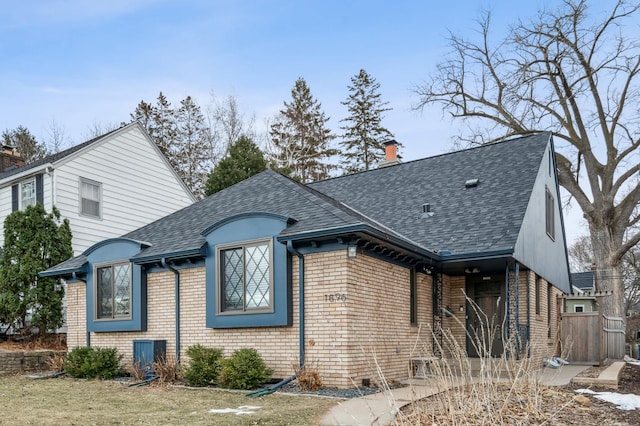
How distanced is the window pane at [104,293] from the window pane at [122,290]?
20 centimetres

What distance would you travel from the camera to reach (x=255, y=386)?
8.88 m

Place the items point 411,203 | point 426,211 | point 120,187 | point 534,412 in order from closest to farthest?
point 534,412 < point 426,211 < point 411,203 < point 120,187

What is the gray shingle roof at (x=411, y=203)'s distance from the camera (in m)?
10.6

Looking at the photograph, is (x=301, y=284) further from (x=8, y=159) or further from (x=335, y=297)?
(x=8, y=159)

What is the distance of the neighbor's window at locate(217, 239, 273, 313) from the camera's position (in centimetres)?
948

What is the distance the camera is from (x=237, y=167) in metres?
22.1

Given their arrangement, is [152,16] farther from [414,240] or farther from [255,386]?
[255,386]

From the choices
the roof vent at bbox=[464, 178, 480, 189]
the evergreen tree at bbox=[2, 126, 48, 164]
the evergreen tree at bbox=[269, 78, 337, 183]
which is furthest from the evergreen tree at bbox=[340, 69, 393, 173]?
the roof vent at bbox=[464, 178, 480, 189]

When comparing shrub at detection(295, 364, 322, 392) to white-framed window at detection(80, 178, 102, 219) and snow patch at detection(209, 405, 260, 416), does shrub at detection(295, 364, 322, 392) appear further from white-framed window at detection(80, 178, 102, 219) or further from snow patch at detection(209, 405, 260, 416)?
white-framed window at detection(80, 178, 102, 219)

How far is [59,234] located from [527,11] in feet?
62.6

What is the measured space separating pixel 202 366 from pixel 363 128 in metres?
28.1

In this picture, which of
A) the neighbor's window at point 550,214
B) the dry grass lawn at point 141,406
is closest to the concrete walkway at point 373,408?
the dry grass lawn at point 141,406

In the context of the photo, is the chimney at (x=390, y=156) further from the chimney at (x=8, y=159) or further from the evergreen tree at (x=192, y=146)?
the evergreen tree at (x=192, y=146)

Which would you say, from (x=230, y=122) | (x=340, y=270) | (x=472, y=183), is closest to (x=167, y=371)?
(x=340, y=270)
